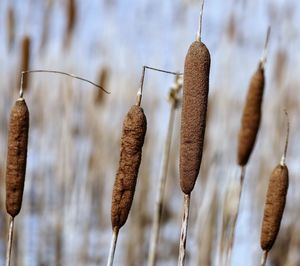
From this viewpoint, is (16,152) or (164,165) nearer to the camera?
(16,152)

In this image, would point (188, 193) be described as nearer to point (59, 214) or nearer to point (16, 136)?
point (16, 136)

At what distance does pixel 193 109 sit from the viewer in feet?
2.36

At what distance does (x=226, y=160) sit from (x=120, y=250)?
750mm

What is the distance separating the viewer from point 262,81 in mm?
1020

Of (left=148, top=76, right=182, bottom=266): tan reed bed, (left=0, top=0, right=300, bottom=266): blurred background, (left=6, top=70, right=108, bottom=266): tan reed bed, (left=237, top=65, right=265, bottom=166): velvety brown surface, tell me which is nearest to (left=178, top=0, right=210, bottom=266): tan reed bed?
(left=6, top=70, right=108, bottom=266): tan reed bed

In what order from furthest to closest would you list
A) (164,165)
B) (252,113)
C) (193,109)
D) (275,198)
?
(164,165) < (252,113) < (275,198) < (193,109)

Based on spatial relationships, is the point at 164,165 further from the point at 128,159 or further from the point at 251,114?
the point at 128,159

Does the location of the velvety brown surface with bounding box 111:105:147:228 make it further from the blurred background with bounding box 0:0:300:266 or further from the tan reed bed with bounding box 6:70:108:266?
the blurred background with bounding box 0:0:300:266

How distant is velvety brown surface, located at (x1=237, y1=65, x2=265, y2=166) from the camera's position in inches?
39.8

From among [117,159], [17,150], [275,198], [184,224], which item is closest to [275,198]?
[275,198]

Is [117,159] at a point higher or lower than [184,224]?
higher

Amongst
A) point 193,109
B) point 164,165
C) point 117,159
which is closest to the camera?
point 193,109

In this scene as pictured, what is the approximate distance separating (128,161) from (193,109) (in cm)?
11

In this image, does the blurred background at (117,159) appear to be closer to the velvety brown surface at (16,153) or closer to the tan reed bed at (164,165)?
the tan reed bed at (164,165)
